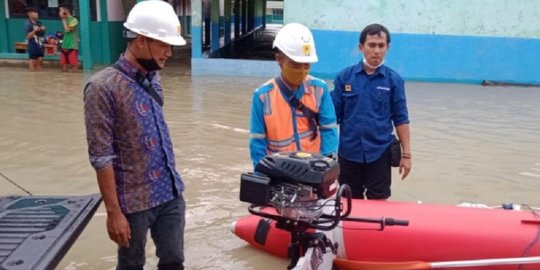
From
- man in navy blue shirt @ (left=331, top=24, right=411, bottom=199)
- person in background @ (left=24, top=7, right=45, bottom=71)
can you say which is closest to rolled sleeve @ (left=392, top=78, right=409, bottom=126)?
man in navy blue shirt @ (left=331, top=24, right=411, bottom=199)

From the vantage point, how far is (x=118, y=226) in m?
2.35

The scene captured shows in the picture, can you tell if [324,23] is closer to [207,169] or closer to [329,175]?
[207,169]

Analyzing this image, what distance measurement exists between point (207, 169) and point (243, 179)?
3103mm

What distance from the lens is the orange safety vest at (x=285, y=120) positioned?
2891 millimetres

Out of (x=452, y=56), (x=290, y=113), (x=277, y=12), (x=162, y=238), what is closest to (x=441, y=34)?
(x=452, y=56)

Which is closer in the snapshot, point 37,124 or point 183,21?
point 37,124

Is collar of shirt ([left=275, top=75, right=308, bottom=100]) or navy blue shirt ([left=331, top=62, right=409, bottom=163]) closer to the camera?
collar of shirt ([left=275, top=75, right=308, bottom=100])

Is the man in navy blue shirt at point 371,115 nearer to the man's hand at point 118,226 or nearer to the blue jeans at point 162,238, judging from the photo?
the blue jeans at point 162,238

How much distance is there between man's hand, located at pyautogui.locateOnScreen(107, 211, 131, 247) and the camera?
2.35 m

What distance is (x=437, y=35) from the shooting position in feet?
39.9

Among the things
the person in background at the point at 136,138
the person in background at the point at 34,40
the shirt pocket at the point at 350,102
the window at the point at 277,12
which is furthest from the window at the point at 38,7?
the window at the point at 277,12

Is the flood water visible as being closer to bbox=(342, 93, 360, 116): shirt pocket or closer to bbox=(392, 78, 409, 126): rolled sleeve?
bbox=(342, 93, 360, 116): shirt pocket

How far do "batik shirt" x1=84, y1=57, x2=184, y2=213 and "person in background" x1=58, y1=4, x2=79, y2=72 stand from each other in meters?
10.7

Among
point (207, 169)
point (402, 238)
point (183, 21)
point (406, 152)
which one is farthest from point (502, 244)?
point (183, 21)
